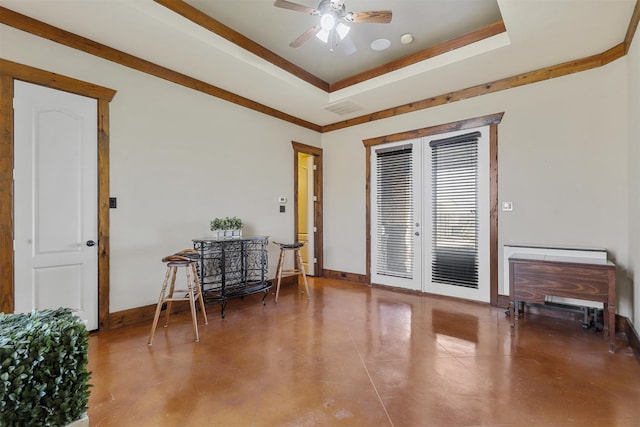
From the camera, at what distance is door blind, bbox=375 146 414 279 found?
4.76 m

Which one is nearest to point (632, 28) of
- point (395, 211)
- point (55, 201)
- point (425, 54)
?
point (425, 54)

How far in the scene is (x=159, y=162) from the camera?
352 cm

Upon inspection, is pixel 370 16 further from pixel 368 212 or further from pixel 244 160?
pixel 368 212

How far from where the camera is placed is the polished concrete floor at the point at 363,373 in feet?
5.89

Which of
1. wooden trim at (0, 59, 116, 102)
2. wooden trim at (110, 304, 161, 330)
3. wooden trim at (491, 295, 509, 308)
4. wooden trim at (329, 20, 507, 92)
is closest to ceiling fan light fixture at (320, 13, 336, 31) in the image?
wooden trim at (329, 20, 507, 92)

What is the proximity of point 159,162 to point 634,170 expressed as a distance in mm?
4934

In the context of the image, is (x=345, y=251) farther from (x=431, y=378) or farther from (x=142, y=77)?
(x=142, y=77)

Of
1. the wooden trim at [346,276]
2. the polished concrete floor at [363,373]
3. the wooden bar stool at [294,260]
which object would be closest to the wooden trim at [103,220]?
the polished concrete floor at [363,373]

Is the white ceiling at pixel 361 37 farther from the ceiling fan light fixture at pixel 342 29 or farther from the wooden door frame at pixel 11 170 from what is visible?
the wooden door frame at pixel 11 170

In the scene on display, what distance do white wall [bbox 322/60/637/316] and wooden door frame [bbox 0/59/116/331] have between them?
443 cm

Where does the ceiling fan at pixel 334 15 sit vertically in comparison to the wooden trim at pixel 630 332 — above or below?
above

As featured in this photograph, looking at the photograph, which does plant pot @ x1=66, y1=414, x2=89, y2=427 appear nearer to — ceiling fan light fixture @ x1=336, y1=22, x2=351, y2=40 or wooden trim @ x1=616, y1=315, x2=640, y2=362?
ceiling fan light fixture @ x1=336, y1=22, x2=351, y2=40

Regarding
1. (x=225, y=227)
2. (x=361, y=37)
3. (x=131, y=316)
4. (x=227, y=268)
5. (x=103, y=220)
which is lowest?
(x=131, y=316)

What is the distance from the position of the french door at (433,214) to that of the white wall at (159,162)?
2095 millimetres
